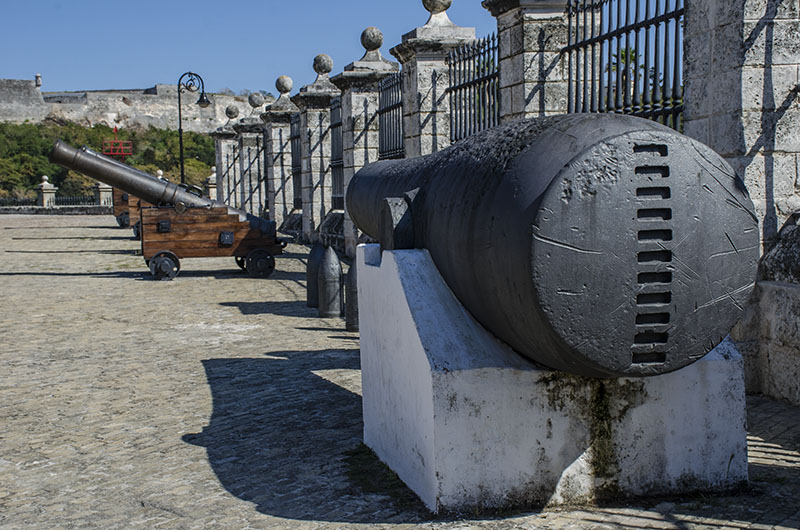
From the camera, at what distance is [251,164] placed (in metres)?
25.9

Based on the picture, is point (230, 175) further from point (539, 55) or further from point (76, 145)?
point (76, 145)

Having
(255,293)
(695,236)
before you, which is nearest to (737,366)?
(695,236)

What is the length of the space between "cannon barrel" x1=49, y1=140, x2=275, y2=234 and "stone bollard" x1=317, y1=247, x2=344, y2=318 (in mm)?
4663

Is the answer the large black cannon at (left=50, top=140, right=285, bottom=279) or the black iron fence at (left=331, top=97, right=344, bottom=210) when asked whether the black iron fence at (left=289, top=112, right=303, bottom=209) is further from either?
the large black cannon at (left=50, top=140, right=285, bottom=279)

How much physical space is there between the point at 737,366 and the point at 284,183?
60.3 ft

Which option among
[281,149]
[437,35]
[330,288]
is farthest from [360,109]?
[281,149]

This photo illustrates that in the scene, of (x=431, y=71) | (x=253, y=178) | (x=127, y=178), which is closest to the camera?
(x=431, y=71)

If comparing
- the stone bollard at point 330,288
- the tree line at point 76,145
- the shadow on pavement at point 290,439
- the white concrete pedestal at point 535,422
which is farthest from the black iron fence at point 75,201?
the white concrete pedestal at point 535,422

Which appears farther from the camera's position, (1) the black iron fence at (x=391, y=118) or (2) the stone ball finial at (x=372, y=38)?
(2) the stone ball finial at (x=372, y=38)

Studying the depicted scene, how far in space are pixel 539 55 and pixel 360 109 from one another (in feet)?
20.9

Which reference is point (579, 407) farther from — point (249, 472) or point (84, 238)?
point (84, 238)

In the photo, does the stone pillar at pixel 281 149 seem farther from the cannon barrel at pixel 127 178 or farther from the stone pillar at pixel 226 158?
the stone pillar at pixel 226 158

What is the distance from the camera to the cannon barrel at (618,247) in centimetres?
266

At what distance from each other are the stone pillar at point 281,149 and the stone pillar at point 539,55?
12.8 metres
